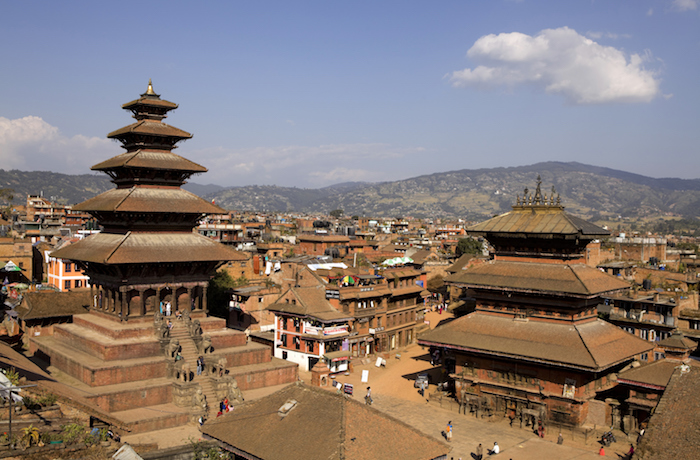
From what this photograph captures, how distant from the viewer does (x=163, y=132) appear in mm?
46031

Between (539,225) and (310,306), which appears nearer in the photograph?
(539,225)

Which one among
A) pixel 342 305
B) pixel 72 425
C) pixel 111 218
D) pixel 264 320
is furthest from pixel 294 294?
pixel 72 425

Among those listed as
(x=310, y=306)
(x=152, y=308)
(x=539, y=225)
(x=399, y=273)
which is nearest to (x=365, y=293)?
(x=310, y=306)

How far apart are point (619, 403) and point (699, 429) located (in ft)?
48.3

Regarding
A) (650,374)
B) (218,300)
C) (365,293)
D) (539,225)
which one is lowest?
(218,300)

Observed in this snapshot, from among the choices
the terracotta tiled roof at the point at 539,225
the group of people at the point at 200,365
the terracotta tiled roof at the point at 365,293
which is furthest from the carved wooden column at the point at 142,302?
the terracotta tiled roof at the point at 539,225

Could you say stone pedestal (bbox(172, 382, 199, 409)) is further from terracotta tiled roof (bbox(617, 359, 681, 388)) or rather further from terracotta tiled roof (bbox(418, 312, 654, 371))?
terracotta tiled roof (bbox(617, 359, 681, 388))

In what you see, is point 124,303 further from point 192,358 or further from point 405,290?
point 405,290

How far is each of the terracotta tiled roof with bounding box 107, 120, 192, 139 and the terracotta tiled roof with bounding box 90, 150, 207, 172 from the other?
1.51 m

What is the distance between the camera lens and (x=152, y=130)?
4584 cm

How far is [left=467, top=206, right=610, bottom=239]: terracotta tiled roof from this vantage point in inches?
1504

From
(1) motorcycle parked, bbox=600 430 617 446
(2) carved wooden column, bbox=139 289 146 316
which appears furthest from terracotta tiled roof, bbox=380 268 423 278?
(1) motorcycle parked, bbox=600 430 617 446

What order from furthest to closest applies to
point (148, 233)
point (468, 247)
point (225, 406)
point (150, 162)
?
point (468, 247) < point (150, 162) < point (148, 233) < point (225, 406)

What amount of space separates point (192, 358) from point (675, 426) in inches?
1093
